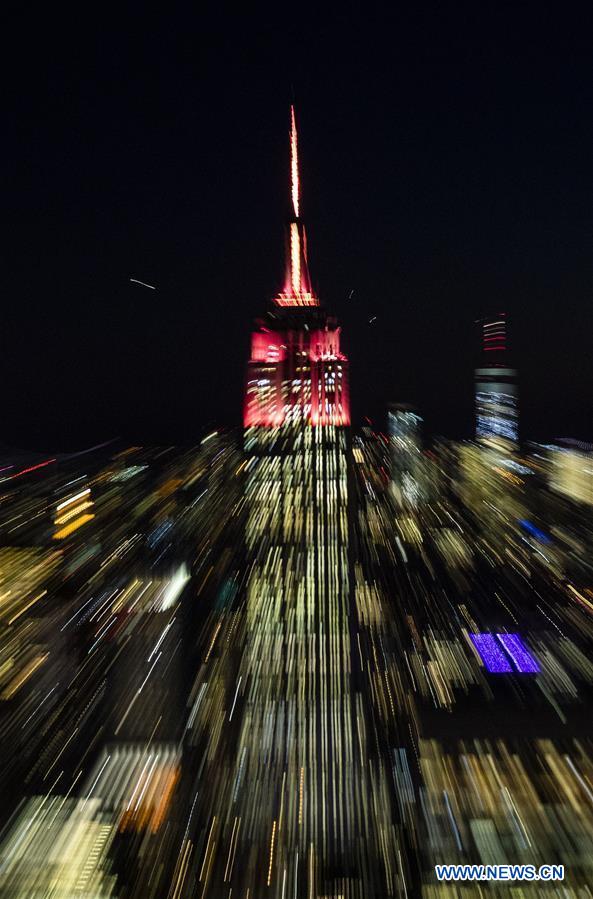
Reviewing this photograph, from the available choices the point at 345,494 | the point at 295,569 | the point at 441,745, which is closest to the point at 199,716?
the point at 441,745

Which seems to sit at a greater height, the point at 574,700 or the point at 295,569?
the point at 574,700

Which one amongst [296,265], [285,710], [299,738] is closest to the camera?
[299,738]

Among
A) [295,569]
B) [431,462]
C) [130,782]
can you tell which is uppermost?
[130,782]

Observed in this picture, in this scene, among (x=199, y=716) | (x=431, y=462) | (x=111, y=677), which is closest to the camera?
(x=199, y=716)

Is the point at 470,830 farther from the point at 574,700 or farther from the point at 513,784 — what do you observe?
the point at 574,700

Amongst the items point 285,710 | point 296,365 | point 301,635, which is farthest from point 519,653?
point 296,365

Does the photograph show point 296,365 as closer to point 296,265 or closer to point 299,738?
point 296,265

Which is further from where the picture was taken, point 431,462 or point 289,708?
point 431,462

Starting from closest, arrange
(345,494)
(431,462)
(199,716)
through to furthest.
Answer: (199,716)
(345,494)
(431,462)
